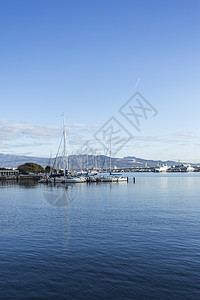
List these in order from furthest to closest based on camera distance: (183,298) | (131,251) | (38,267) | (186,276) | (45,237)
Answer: (45,237)
(131,251)
(38,267)
(186,276)
(183,298)

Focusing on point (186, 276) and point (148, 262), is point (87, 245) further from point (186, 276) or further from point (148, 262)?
point (186, 276)

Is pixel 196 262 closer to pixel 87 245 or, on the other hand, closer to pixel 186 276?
pixel 186 276

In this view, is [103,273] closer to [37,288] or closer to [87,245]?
[37,288]

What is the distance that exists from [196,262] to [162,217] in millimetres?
19395

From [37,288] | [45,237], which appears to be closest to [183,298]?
[37,288]

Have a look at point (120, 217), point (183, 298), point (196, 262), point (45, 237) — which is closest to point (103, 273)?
point (183, 298)

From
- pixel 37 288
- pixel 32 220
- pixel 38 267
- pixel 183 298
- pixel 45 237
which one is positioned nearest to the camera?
pixel 183 298

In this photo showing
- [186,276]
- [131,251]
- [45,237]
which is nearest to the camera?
[186,276]

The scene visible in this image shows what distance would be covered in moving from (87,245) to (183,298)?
12.5 metres

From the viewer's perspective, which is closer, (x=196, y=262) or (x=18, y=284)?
(x=18, y=284)

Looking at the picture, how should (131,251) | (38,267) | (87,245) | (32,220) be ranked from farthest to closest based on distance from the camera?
1. (32,220)
2. (87,245)
3. (131,251)
4. (38,267)

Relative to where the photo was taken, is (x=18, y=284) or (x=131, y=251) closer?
(x=18, y=284)

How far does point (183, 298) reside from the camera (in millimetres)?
16047

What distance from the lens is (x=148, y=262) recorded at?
2195 cm
